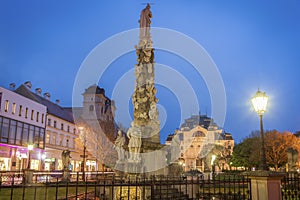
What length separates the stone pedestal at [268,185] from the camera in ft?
26.9

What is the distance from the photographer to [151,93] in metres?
17.3

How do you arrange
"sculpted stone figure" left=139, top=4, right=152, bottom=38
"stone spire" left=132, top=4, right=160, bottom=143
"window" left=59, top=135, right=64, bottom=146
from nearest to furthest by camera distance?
"stone spire" left=132, top=4, right=160, bottom=143, "sculpted stone figure" left=139, top=4, right=152, bottom=38, "window" left=59, top=135, right=64, bottom=146

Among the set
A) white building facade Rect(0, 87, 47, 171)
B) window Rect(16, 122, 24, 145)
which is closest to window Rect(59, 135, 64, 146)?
white building facade Rect(0, 87, 47, 171)

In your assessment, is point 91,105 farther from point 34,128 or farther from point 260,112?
point 260,112

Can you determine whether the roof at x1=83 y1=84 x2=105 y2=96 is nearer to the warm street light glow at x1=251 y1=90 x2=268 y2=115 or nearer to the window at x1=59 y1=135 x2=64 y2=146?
the window at x1=59 y1=135 x2=64 y2=146

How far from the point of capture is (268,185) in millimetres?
8203

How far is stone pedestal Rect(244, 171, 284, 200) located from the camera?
8.19 metres

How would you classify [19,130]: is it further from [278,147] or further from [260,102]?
[278,147]

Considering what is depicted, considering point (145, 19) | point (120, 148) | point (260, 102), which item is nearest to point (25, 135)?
point (120, 148)

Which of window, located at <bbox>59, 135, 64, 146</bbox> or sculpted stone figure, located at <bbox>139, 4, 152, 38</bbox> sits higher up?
sculpted stone figure, located at <bbox>139, 4, 152, 38</bbox>

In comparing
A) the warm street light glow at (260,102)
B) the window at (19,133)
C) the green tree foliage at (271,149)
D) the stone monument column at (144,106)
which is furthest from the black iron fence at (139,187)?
the green tree foliage at (271,149)

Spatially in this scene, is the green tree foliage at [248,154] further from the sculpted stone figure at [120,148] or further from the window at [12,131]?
the window at [12,131]

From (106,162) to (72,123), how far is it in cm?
2216

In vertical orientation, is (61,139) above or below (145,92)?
below
